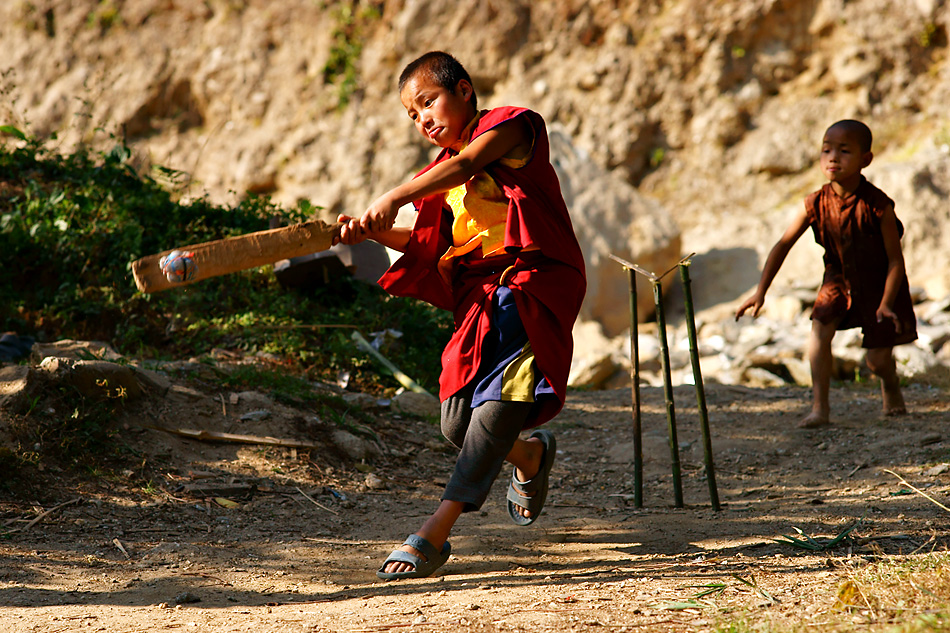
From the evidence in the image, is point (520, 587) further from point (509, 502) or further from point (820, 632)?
point (820, 632)

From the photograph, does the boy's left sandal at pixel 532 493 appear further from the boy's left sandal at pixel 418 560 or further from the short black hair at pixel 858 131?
the short black hair at pixel 858 131

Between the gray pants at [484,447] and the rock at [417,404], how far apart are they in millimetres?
2039

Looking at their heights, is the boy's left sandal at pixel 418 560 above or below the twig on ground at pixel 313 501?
below

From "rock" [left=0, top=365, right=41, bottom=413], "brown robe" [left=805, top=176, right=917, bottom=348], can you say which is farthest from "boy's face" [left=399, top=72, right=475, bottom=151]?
"brown robe" [left=805, top=176, right=917, bottom=348]

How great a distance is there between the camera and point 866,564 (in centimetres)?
221

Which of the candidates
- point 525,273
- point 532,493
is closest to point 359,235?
point 525,273

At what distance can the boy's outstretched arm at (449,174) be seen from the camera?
2.26m

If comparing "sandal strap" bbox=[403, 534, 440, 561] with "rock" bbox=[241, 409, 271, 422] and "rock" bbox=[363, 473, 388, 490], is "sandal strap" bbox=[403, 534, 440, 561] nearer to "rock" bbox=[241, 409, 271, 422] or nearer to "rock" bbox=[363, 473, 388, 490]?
"rock" bbox=[363, 473, 388, 490]

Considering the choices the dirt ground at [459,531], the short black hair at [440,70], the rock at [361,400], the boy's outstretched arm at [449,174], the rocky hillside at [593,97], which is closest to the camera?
the dirt ground at [459,531]

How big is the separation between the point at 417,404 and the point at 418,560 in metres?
2.26

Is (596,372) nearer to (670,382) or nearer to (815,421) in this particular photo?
(815,421)

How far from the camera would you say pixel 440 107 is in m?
2.51

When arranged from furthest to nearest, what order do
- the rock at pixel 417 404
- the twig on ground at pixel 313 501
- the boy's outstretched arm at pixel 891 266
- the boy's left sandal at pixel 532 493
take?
the rock at pixel 417 404 < the boy's outstretched arm at pixel 891 266 < the twig on ground at pixel 313 501 < the boy's left sandal at pixel 532 493

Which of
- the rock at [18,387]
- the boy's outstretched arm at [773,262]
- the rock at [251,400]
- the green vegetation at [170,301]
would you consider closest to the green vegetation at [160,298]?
the green vegetation at [170,301]
